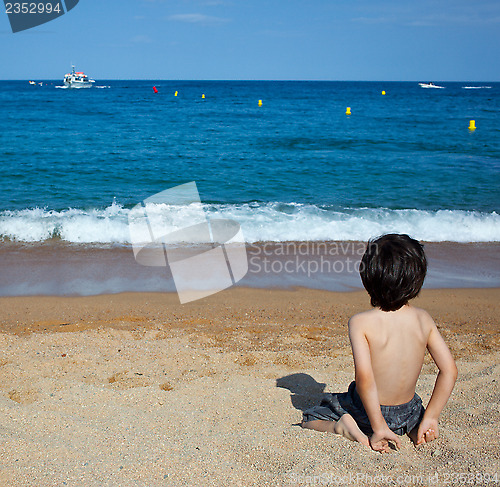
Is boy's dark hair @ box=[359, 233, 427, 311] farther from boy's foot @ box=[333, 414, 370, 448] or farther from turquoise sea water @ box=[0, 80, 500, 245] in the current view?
turquoise sea water @ box=[0, 80, 500, 245]

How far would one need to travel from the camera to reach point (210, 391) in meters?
3.14

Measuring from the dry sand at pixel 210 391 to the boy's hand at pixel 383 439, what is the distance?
0.16 ft

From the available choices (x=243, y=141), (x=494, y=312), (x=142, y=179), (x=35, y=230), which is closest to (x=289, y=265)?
(x=494, y=312)

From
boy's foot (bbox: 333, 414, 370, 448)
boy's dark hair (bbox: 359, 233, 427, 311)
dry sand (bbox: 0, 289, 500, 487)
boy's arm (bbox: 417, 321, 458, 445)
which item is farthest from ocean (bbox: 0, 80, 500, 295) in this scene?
boy's dark hair (bbox: 359, 233, 427, 311)

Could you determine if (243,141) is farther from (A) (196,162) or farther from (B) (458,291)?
(B) (458,291)

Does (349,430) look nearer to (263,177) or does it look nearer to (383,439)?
(383,439)

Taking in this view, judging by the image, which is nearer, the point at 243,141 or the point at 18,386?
the point at 18,386

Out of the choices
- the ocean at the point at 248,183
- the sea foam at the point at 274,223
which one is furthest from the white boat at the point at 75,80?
the sea foam at the point at 274,223

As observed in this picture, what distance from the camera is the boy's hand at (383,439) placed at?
2.15 metres

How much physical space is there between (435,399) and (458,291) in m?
3.79

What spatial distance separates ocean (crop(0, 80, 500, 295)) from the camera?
784 cm

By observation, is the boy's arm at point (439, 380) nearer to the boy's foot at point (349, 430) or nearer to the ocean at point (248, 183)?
the boy's foot at point (349, 430)

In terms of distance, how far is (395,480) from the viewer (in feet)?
6.42

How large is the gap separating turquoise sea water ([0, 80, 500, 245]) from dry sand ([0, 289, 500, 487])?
3018 millimetres
